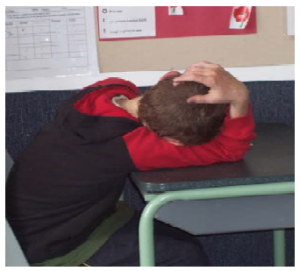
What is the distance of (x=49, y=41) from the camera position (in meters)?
1.65

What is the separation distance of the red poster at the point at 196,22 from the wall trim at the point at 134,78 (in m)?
0.15

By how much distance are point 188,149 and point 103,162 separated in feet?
0.67

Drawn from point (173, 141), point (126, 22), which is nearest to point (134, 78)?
point (126, 22)

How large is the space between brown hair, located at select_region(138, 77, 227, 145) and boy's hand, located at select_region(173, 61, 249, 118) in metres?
0.01

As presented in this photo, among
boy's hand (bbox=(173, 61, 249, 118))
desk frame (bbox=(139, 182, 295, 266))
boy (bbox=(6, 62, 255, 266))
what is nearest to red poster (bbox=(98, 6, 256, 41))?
boy (bbox=(6, 62, 255, 266))

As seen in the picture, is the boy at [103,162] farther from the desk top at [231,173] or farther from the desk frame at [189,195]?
the desk frame at [189,195]

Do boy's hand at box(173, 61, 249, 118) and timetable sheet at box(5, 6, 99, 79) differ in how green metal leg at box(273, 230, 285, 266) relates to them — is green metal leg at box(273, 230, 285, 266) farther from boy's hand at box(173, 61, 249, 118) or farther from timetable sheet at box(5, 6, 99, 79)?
timetable sheet at box(5, 6, 99, 79)

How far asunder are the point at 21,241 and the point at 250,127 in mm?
673

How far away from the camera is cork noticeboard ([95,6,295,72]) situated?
1.68 meters

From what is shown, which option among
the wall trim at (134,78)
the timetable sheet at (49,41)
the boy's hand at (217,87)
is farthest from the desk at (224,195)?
the timetable sheet at (49,41)

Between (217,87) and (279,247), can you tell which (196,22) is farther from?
(279,247)

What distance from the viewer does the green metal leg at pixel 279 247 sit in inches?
66.5
